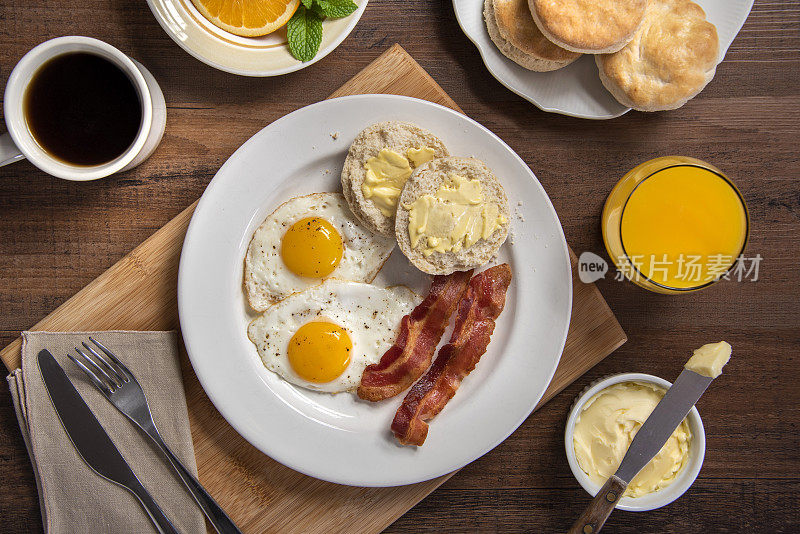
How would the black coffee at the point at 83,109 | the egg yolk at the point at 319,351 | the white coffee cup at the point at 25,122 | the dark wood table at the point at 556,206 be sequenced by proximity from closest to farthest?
the white coffee cup at the point at 25,122
the black coffee at the point at 83,109
the egg yolk at the point at 319,351
the dark wood table at the point at 556,206

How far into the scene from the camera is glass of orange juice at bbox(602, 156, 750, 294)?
2023mm

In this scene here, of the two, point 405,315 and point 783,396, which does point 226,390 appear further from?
point 783,396

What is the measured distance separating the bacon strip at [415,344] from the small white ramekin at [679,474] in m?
0.63

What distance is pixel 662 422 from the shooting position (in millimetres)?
2096

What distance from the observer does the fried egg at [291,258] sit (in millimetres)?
2152

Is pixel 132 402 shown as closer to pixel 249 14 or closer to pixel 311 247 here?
pixel 311 247

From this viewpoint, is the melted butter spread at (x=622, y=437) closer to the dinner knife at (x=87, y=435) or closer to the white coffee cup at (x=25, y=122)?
the dinner knife at (x=87, y=435)

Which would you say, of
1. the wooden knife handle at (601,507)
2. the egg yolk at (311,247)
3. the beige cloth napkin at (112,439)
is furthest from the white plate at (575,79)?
the beige cloth napkin at (112,439)

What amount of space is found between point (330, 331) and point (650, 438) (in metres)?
1.29

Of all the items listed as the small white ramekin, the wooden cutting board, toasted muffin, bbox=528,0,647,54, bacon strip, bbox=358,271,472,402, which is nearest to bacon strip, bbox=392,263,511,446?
bacon strip, bbox=358,271,472,402

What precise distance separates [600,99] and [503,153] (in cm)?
48

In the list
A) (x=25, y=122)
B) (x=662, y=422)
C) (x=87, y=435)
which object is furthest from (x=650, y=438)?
(x=25, y=122)

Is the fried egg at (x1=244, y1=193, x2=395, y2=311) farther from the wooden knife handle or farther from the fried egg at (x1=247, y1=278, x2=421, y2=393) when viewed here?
the wooden knife handle

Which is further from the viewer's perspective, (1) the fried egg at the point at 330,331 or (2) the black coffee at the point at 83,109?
(1) the fried egg at the point at 330,331
